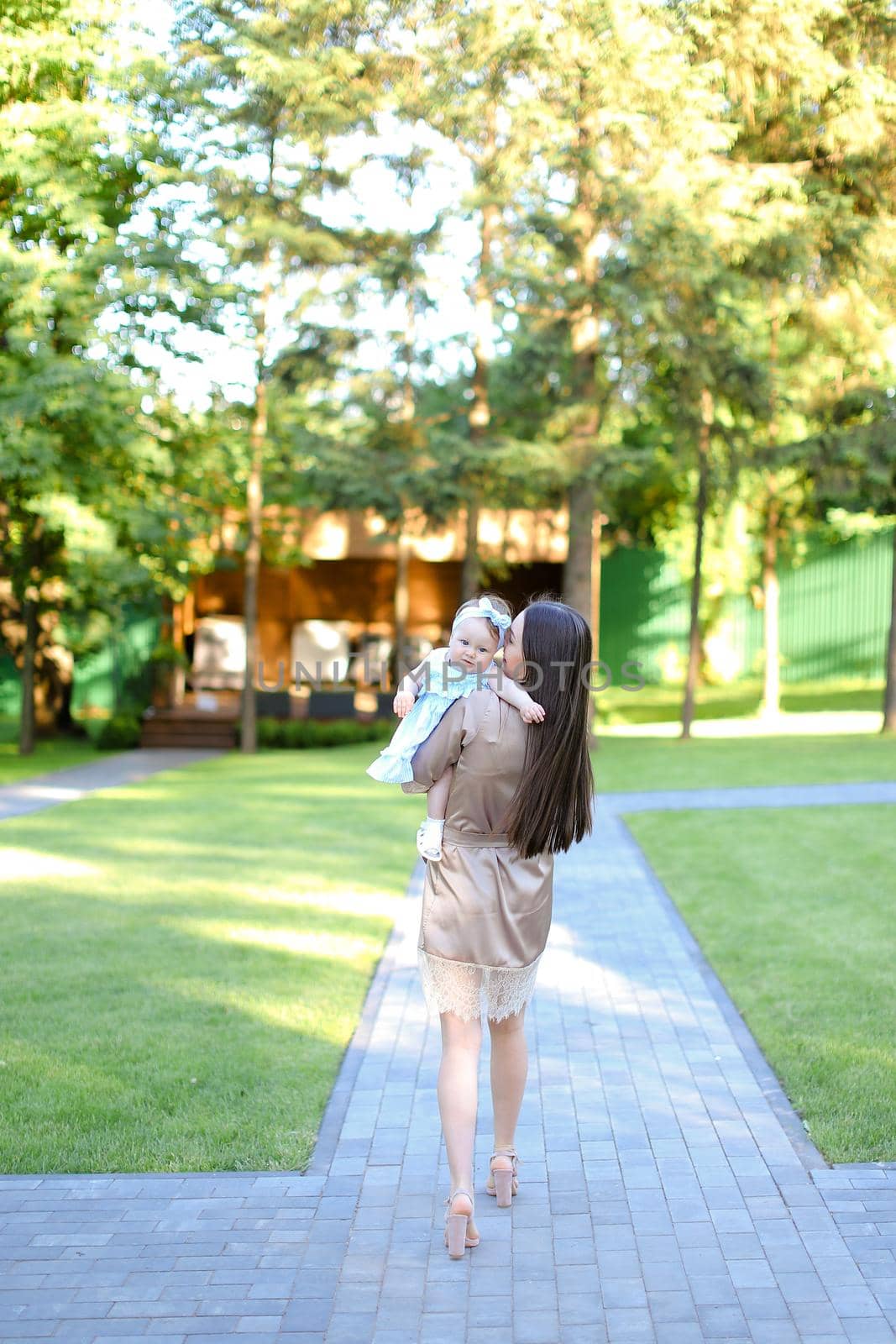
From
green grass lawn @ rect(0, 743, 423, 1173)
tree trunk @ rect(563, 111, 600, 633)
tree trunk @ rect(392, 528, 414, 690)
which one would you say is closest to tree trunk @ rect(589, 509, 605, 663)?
tree trunk @ rect(563, 111, 600, 633)

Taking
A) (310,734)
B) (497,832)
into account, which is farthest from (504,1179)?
(310,734)

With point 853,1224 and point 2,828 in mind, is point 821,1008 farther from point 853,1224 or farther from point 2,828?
point 2,828

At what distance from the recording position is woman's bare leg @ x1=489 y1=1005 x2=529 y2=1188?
4.03 meters

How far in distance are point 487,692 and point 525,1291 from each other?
1659 millimetres

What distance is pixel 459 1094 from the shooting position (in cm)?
379

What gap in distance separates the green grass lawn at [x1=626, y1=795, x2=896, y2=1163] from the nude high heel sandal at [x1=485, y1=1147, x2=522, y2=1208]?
1.15 metres

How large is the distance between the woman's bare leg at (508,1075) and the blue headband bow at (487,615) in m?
1.26

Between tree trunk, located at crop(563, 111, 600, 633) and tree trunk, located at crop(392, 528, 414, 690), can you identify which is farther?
tree trunk, located at crop(392, 528, 414, 690)

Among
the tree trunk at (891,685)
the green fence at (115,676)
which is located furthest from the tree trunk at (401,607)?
the tree trunk at (891,685)

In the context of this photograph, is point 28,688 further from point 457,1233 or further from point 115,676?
point 457,1233

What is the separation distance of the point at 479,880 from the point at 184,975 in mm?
3509

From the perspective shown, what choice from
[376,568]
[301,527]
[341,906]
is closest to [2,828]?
[341,906]

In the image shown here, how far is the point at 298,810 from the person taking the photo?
13602mm

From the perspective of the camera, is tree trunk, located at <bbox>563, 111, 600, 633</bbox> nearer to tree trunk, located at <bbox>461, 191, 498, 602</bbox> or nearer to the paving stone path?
tree trunk, located at <bbox>461, 191, 498, 602</bbox>
